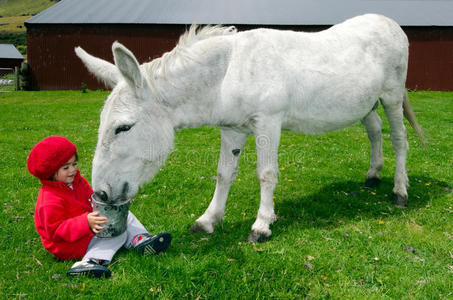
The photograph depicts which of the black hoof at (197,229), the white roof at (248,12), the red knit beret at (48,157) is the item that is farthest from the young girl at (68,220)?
the white roof at (248,12)

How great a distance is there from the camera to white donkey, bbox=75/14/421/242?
327cm

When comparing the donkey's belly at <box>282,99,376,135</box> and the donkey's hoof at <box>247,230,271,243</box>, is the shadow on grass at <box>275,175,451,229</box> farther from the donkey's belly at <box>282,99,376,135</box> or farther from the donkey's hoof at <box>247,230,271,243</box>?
the donkey's belly at <box>282,99,376,135</box>

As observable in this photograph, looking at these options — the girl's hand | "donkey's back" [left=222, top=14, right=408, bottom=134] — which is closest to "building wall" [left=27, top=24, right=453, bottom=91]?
"donkey's back" [left=222, top=14, right=408, bottom=134]

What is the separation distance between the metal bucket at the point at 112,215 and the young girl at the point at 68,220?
0.21 feet

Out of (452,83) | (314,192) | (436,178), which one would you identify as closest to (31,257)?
(314,192)

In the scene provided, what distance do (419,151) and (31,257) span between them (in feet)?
25.0

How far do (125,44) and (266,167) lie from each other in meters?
21.6

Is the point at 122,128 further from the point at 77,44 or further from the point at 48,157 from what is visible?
the point at 77,44

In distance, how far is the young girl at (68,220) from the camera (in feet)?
10.5

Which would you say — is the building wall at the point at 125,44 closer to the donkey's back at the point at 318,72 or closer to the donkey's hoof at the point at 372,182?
the donkey's hoof at the point at 372,182

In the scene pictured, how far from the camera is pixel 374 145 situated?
5738mm

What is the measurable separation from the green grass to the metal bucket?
1.09ft

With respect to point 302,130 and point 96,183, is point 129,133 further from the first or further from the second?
point 302,130

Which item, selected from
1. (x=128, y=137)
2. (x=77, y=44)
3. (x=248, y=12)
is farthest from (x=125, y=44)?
(x=128, y=137)
